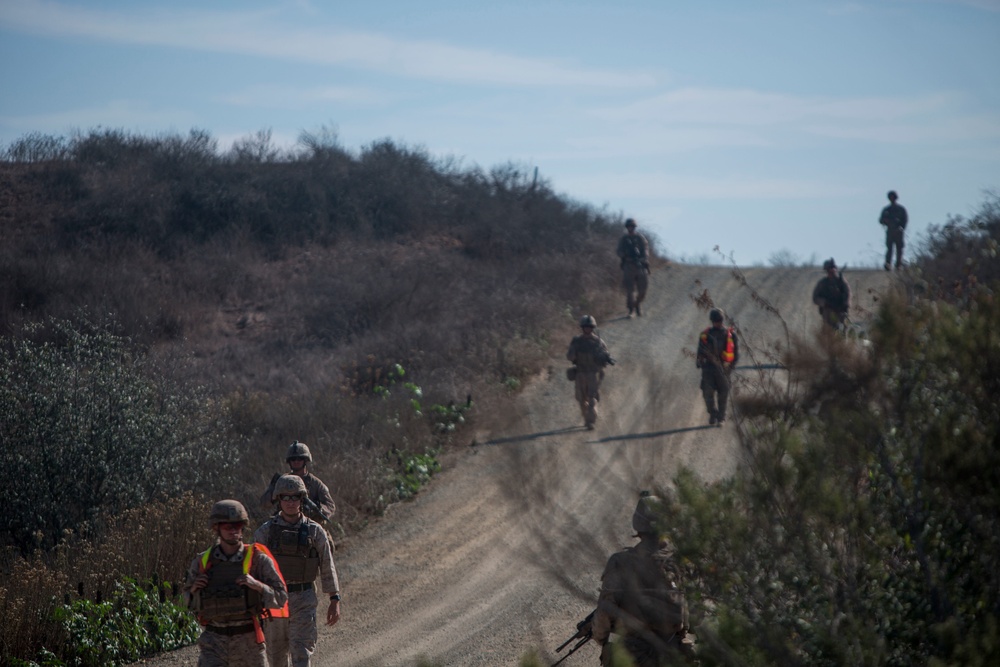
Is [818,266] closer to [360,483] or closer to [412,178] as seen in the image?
[412,178]

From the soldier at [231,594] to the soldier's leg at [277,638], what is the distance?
0.78 metres

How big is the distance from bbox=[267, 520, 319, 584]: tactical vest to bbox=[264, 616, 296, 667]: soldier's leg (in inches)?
14.2

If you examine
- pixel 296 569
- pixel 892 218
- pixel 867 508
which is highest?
pixel 892 218

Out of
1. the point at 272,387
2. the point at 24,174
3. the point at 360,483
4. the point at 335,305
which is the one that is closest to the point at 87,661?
the point at 360,483

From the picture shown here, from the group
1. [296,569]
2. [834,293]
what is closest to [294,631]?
[296,569]

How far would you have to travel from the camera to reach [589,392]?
16.4 m

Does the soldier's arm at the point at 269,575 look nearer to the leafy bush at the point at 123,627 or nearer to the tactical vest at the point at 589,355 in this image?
the leafy bush at the point at 123,627

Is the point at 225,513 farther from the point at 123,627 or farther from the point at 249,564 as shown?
the point at 123,627

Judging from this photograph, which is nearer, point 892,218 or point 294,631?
point 294,631

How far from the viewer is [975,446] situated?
13.5 ft

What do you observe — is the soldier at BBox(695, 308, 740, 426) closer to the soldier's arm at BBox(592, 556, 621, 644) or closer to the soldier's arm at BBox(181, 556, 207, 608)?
the soldier's arm at BBox(592, 556, 621, 644)

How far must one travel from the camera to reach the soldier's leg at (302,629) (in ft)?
24.9

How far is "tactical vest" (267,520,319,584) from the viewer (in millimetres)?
7586

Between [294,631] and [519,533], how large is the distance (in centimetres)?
484
